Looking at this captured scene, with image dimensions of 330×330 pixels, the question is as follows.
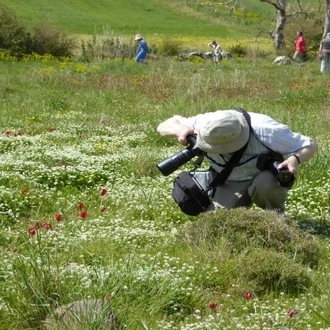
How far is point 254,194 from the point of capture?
634cm

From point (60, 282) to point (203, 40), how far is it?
154ft

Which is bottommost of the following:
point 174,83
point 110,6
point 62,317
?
point 110,6

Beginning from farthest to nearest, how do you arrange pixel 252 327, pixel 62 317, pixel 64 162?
pixel 64 162 < pixel 252 327 < pixel 62 317

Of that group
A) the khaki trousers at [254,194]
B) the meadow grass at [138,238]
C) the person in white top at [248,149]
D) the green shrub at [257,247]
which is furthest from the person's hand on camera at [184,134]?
the green shrub at [257,247]

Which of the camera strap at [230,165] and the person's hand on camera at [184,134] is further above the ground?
the person's hand on camera at [184,134]

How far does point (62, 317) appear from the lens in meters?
3.75

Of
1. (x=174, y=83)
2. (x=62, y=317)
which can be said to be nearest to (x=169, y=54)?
(x=174, y=83)

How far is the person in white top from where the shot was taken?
6.03 metres

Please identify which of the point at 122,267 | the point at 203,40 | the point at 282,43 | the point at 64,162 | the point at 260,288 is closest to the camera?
the point at 122,267

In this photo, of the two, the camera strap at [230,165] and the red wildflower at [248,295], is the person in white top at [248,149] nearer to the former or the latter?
the camera strap at [230,165]

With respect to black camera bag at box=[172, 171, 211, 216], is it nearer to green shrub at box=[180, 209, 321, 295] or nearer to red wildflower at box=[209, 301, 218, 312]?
green shrub at box=[180, 209, 321, 295]

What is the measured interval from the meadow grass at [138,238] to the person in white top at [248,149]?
346 mm

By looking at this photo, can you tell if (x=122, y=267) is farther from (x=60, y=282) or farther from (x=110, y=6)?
(x=110, y=6)

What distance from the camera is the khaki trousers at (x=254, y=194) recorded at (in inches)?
245
